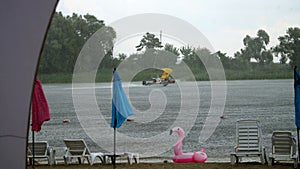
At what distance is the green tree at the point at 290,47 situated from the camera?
40.6m

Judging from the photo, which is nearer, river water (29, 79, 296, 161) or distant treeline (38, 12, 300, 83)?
river water (29, 79, 296, 161)

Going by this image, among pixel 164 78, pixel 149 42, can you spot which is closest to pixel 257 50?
pixel 164 78

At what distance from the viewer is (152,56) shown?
3731 cm

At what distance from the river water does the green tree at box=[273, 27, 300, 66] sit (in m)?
2.37

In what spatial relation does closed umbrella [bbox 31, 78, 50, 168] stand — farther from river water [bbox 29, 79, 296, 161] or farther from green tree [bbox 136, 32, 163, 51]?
green tree [bbox 136, 32, 163, 51]

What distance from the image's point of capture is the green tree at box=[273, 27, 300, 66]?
40.6m

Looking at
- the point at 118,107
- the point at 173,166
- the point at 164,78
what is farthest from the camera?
the point at 164,78

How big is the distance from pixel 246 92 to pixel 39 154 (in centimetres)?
3447

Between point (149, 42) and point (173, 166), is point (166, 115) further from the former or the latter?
point (173, 166)

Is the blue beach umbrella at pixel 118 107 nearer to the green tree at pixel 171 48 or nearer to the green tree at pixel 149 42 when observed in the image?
the green tree at pixel 149 42

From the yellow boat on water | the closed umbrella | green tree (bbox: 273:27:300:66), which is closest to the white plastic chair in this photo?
the closed umbrella

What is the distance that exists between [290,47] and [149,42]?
11.7 meters

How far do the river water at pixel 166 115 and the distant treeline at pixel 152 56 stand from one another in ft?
5.40

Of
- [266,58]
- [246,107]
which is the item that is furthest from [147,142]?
[266,58]
